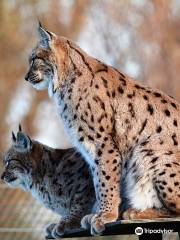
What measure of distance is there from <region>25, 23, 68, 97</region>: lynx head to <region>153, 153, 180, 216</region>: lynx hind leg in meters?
0.98

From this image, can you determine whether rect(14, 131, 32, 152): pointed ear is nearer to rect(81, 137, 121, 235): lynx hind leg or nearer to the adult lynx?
the adult lynx

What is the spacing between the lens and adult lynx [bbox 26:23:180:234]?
648 cm

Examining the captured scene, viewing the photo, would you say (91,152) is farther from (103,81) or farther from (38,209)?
(38,209)

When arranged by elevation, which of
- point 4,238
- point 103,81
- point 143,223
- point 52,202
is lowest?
point 143,223

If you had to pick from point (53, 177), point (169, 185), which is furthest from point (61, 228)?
point (169, 185)

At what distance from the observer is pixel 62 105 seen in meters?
6.89

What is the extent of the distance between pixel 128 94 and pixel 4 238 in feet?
25.1

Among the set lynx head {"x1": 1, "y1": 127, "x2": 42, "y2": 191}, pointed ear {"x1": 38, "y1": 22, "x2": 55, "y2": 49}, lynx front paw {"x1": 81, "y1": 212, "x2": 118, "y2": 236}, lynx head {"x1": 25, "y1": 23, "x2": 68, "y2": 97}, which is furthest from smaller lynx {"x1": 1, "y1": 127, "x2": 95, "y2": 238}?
pointed ear {"x1": 38, "y1": 22, "x2": 55, "y2": 49}

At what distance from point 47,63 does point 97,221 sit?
3.91ft

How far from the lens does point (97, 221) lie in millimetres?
6402

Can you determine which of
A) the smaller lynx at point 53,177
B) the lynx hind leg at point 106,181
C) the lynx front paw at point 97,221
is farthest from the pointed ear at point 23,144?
the lynx front paw at point 97,221

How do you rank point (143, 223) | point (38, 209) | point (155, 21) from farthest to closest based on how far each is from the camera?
point (155, 21), point (38, 209), point (143, 223)

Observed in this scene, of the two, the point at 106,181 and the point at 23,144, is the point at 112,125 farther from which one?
the point at 23,144

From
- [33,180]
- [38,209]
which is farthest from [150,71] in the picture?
[33,180]
